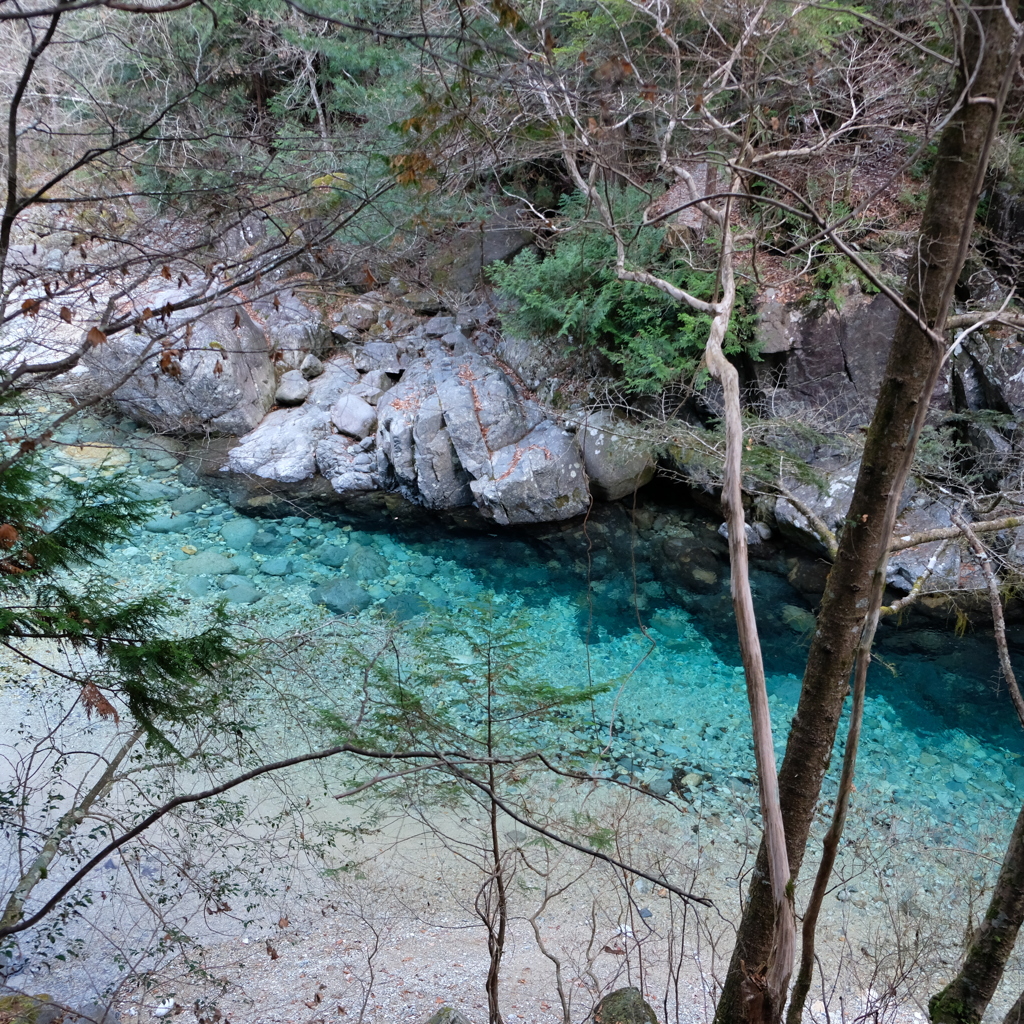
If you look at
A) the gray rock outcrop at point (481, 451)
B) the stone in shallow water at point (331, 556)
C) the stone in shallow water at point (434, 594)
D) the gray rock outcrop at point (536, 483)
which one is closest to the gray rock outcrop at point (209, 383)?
the gray rock outcrop at point (481, 451)

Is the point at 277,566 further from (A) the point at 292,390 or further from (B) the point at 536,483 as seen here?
(A) the point at 292,390

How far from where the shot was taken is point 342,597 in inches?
313

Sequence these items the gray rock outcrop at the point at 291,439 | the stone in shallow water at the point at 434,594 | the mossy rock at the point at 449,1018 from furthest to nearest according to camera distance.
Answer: the gray rock outcrop at the point at 291,439 < the stone in shallow water at the point at 434,594 < the mossy rock at the point at 449,1018

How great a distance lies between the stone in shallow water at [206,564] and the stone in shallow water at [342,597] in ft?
3.67

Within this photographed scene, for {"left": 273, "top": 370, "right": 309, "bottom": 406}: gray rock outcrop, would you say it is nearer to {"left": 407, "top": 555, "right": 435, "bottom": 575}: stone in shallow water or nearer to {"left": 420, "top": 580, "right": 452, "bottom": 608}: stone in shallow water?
{"left": 407, "top": 555, "right": 435, "bottom": 575}: stone in shallow water

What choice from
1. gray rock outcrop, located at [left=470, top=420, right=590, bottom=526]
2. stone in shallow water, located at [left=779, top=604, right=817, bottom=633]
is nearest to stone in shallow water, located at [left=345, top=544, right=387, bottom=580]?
gray rock outcrop, located at [left=470, top=420, right=590, bottom=526]

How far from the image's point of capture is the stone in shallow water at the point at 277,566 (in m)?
8.29

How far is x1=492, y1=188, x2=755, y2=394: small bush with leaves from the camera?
27.2 ft

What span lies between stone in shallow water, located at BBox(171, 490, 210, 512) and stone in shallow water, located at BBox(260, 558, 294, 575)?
1.60 meters

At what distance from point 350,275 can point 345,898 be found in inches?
345

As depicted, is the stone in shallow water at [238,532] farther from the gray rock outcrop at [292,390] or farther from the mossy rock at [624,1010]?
the mossy rock at [624,1010]

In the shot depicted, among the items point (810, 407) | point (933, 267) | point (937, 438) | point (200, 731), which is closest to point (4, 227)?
point (933, 267)

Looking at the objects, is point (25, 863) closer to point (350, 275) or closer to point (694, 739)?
point (694, 739)

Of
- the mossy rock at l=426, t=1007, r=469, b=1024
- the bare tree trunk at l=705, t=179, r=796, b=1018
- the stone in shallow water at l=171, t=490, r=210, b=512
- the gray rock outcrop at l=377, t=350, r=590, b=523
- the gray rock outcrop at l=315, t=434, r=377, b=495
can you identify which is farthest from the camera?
the gray rock outcrop at l=315, t=434, r=377, b=495
